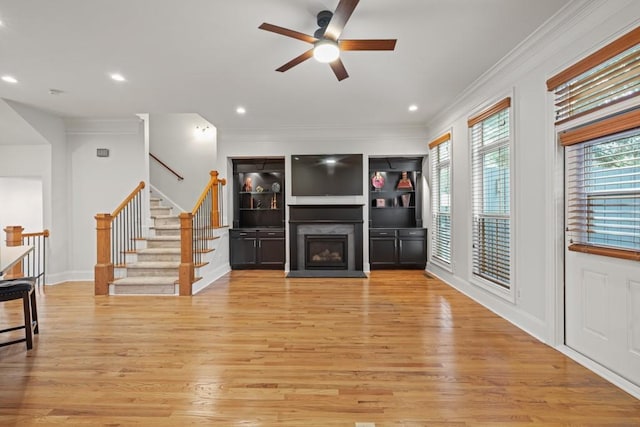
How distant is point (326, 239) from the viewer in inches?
250

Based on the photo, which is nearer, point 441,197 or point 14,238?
point 14,238

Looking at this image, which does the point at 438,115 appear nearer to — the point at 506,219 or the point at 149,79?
the point at 506,219

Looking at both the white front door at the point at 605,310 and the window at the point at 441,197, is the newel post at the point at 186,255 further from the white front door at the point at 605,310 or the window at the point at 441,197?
the white front door at the point at 605,310

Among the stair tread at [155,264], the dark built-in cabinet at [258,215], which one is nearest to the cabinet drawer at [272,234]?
the dark built-in cabinet at [258,215]

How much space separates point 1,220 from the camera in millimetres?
6297

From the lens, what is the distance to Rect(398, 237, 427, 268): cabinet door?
627 cm

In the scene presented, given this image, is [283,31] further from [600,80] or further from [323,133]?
[323,133]

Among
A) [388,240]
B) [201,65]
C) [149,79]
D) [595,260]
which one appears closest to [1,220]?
[149,79]

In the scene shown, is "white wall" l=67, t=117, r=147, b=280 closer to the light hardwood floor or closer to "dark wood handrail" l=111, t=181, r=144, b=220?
"dark wood handrail" l=111, t=181, r=144, b=220

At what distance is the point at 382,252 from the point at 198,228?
346 cm

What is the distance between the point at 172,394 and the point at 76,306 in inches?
117

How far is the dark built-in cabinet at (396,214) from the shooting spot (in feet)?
20.6

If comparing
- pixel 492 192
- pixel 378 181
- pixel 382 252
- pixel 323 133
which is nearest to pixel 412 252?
pixel 382 252

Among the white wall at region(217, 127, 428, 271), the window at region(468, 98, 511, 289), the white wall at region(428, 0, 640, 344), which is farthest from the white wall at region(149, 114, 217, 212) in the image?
the white wall at region(428, 0, 640, 344)
